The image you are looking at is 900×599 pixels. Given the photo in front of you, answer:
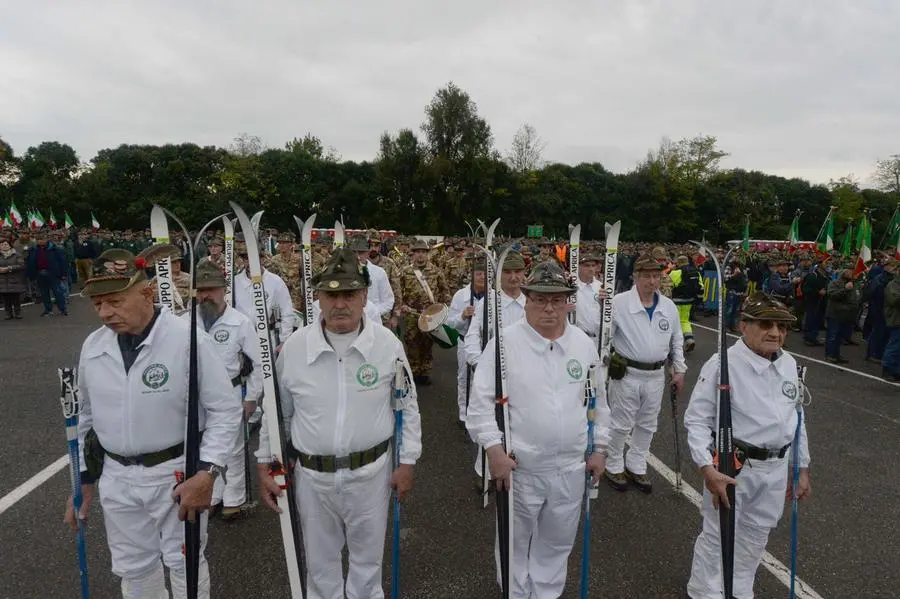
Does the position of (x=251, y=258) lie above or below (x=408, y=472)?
above

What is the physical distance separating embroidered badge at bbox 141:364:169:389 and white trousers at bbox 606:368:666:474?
157 inches

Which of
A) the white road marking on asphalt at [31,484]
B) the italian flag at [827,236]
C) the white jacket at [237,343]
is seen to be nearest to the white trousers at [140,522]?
the white jacket at [237,343]

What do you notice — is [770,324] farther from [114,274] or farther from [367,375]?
[114,274]

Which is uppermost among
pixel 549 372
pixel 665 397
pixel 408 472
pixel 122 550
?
pixel 549 372

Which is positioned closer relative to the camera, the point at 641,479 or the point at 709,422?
the point at 709,422

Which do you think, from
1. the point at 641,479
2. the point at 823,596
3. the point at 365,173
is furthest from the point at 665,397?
the point at 365,173

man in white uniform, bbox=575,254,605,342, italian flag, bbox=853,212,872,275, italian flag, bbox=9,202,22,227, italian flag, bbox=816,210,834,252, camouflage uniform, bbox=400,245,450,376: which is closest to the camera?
man in white uniform, bbox=575,254,605,342

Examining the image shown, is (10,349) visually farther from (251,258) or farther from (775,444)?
(775,444)

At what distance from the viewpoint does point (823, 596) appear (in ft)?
11.9

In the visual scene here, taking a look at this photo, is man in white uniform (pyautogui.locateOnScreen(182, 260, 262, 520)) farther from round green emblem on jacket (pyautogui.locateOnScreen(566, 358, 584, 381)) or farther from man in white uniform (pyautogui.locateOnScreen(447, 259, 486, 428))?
round green emblem on jacket (pyautogui.locateOnScreen(566, 358, 584, 381))

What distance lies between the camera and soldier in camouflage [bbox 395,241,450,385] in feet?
28.7

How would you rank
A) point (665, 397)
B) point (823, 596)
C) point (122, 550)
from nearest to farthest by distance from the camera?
point (122, 550), point (823, 596), point (665, 397)

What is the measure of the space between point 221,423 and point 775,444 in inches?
135

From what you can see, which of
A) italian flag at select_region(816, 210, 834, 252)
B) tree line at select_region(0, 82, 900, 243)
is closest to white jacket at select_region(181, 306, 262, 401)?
italian flag at select_region(816, 210, 834, 252)
